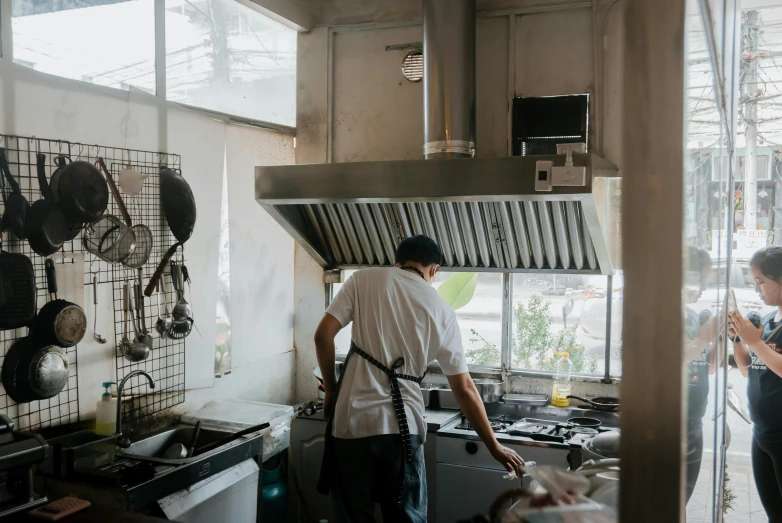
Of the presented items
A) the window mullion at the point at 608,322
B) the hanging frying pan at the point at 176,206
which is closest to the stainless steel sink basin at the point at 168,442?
the hanging frying pan at the point at 176,206

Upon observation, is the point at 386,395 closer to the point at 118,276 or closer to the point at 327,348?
the point at 327,348

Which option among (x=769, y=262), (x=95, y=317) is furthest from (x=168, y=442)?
(x=769, y=262)

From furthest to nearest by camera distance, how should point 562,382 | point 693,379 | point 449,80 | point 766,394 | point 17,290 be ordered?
point 562,382 < point 449,80 < point 766,394 < point 17,290 < point 693,379

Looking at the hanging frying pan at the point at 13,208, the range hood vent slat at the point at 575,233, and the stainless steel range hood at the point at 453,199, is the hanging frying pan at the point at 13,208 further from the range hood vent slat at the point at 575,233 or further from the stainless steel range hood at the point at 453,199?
the range hood vent slat at the point at 575,233

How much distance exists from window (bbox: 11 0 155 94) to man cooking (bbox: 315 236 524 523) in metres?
1.27

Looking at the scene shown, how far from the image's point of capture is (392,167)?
2686mm

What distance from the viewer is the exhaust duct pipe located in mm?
2877

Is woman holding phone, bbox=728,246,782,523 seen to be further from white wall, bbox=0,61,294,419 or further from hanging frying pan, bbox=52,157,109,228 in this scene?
hanging frying pan, bbox=52,157,109,228

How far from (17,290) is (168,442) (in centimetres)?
95

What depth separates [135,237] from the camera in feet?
8.39

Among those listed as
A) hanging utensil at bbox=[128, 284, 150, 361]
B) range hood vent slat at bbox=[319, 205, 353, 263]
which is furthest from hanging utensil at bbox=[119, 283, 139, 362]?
range hood vent slat at bbox=[319, 205, 353, 263]

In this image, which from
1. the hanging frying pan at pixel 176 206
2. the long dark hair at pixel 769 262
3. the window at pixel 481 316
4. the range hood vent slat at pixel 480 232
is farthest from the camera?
the window at pixel 481 316

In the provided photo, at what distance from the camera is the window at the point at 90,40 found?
7.20 ft

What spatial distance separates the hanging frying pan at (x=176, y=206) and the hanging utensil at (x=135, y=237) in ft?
0.38
